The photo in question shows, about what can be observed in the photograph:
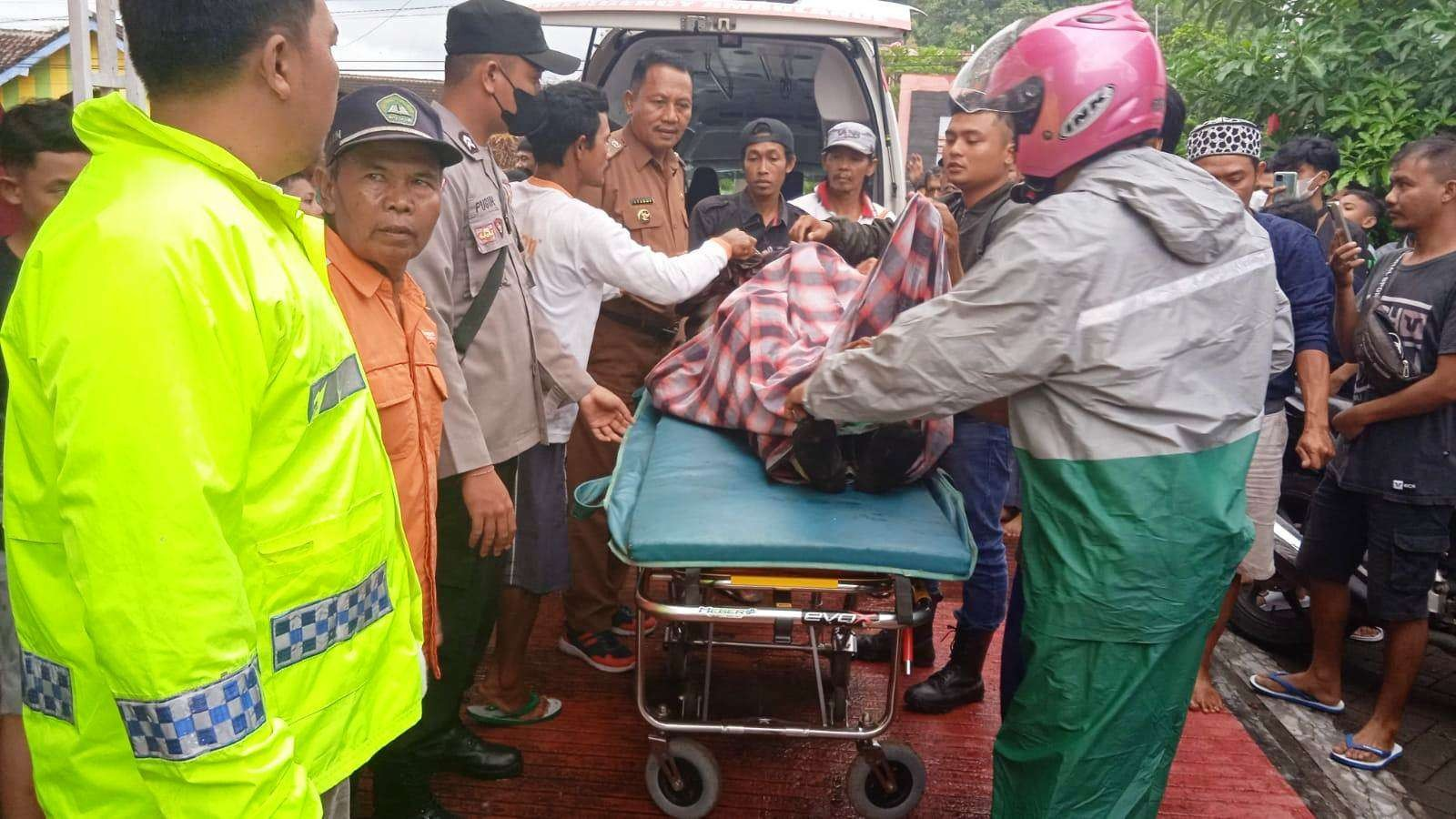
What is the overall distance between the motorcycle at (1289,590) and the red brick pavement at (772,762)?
93 cm

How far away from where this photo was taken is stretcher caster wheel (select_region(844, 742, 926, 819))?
279cm

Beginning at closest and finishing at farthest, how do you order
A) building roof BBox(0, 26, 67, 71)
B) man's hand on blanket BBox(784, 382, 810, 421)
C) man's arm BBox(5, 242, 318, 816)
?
1. man's arm BBox(5, 242, 318, 816)
2. man's hand on blanket BBox(784, 382, 810, 421)
3. building roof BBox(0, 26, 67, 71)

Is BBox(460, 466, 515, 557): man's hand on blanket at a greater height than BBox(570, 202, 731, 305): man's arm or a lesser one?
lesser

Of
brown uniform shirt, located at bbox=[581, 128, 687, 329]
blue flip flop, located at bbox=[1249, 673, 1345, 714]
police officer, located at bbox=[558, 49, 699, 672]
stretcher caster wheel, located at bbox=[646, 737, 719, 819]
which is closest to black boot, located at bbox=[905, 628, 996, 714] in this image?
stretcher caster wheel, located at bbox=[646, 737, 719, 819]

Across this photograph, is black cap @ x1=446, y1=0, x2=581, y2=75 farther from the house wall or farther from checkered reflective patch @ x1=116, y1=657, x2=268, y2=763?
the house wall

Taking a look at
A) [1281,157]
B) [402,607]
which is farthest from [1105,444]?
[1281,157]

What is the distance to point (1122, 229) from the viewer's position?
2039mm

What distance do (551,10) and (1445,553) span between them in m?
4.01

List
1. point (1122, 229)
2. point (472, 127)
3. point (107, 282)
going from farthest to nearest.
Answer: point (472, 127), point (1122, 229), point (107, 282)

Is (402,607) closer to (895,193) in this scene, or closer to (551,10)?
(551,10)

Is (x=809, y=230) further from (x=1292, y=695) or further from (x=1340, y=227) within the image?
(x=1292, y=695)

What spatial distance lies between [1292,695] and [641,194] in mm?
3152

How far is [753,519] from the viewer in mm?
→ 2492

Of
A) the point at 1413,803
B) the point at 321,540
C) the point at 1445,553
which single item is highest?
the point at 321,540
